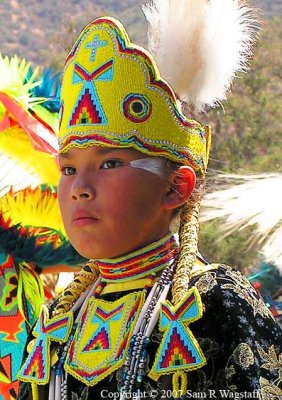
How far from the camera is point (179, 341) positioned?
2.21 meters

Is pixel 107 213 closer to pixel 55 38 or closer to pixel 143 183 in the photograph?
pixel 143 183

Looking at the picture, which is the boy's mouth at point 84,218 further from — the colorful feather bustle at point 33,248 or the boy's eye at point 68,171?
the colorful feather bustle at point 33,248

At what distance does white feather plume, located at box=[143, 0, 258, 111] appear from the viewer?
2.51 meters

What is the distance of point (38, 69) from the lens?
4.43 meters

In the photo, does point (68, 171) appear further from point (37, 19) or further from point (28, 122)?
point (37, 19)

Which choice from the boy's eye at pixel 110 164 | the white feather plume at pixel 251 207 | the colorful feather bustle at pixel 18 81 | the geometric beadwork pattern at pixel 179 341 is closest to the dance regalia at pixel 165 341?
the geometric beadwork pattern at pixel 179 341

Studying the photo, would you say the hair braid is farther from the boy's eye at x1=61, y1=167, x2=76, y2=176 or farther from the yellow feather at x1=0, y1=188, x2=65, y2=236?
the yellow feather at x1=0, y1=188, x2=65, y2=236

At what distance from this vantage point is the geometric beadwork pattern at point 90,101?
237cm

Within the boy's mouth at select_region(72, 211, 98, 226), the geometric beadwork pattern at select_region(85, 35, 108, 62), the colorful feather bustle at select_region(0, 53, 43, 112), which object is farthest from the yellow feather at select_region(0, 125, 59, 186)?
the boy's mouth at select_region(72, 211, 98, 226)

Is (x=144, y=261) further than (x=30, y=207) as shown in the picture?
No

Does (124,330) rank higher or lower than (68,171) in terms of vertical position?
lower

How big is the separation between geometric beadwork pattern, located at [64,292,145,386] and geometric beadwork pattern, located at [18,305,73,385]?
4 cm

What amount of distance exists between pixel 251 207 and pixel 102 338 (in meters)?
1.03

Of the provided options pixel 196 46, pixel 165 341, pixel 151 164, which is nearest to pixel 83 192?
pixel 151 164
